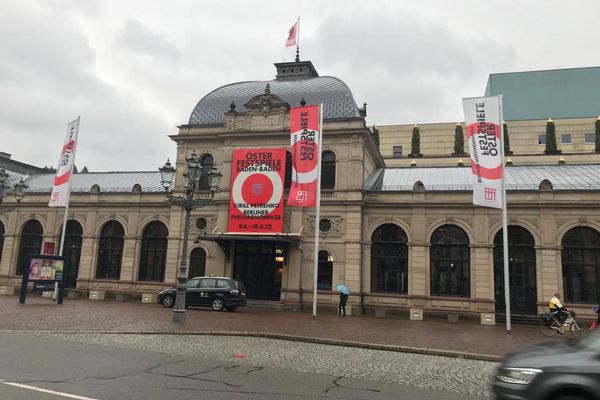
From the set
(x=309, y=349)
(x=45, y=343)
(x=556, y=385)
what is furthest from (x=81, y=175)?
(x=556, y=385)

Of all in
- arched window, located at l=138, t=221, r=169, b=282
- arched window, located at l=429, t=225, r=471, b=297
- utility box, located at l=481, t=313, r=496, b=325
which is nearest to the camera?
utility box, located at l=481, t=313, r=496, b=325

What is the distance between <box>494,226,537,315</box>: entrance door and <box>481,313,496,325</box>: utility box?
123cm

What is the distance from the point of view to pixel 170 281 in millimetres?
30578

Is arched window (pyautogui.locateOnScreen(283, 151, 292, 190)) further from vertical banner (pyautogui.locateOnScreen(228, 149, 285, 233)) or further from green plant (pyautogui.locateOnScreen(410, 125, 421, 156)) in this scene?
green plant (pyautogui.locateOnScreen(410, 125, 421, 156))

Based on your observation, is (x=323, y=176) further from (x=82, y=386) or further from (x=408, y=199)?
(x=82, y=386)

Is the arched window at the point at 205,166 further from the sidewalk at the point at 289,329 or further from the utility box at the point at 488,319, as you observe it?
the utility box at the point at 488,319

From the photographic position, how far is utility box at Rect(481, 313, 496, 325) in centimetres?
2479

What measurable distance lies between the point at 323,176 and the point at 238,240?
664 cm

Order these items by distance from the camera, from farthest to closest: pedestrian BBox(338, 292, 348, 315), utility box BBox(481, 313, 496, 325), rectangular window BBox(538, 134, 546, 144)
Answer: rectangular window BBox(538, 134, 546, 144), pedestrian BBox(338, 292, 348, 315), utility box BBox(481, 313, 496, 325)

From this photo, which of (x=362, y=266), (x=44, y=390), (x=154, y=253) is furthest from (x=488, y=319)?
(x=44, y=390)

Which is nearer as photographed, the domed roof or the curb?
the curb

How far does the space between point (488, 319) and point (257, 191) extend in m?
15.1

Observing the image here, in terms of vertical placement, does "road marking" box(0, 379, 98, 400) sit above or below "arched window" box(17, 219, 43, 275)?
below

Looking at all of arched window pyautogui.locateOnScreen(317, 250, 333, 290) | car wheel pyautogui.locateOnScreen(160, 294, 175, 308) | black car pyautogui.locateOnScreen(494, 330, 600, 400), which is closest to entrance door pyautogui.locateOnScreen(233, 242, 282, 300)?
arched window pyautogui.locateOnScreen(317, 250, 333, 290)
